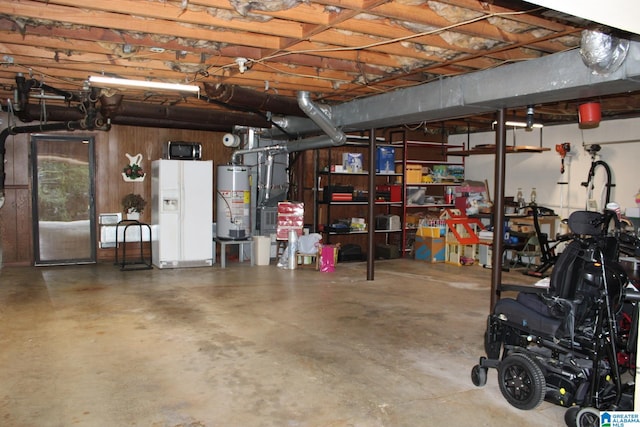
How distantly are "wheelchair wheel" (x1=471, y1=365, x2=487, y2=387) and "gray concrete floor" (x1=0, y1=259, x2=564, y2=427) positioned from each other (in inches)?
3.0

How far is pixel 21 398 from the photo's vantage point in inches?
125

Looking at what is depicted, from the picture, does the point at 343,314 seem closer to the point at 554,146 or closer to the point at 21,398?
the point at 21,398

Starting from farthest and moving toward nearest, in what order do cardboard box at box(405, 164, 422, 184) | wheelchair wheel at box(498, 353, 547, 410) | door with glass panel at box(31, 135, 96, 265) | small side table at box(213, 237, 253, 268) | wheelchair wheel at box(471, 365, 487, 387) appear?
1. cardboard box at box(405, 164, 422, 184)
2. small side table at box(213, 237, 253, 268)
3. door with glass panel at box(31, 135, 96, 265)
4. wheelchair wheel at box(471, 365, 487, 387)
5. wheelchair wheel at box(498, 353, 547, 410)

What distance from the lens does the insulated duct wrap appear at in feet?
10.8

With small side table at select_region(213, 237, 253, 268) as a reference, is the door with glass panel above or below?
above

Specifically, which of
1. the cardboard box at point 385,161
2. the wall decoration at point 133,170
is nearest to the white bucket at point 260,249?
the wall decoration at point 133,170

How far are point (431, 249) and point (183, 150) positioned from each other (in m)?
4.57

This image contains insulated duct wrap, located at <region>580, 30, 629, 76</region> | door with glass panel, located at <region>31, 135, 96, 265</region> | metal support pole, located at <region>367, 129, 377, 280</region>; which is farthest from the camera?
door with glass panel, located at <region>31, 135, 96, 265</region>

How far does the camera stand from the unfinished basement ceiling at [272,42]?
3.51m

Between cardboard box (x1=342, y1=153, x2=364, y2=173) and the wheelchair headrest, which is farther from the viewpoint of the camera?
cardboard box (x1=342, y1=153, x2=364, y2=173)

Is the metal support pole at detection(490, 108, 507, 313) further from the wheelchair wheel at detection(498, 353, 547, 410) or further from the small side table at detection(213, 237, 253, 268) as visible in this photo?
the small side table at detection(213, 237, 253, 268)

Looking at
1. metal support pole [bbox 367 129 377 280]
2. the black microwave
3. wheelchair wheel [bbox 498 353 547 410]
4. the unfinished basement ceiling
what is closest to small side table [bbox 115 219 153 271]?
the black microwave

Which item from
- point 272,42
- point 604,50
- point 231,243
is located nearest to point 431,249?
point 231,243

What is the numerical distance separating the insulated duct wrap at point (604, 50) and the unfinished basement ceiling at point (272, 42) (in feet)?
0.37
